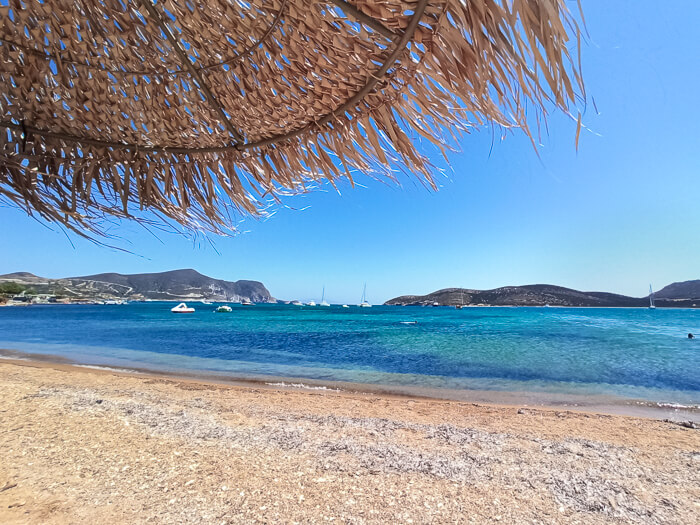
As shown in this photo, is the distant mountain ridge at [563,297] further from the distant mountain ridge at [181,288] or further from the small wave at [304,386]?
the small wave at [304,386]

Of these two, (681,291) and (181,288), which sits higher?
(181,288)

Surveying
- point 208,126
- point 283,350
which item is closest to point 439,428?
point 208,126

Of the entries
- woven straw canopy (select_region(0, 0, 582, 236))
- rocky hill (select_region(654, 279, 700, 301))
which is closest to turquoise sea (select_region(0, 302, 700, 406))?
woven straw canopy (select_region(0, 0, 582, 236))

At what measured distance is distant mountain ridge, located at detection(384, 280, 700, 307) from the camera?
84.8 m

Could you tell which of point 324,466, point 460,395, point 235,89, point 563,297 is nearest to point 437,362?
point 460,395

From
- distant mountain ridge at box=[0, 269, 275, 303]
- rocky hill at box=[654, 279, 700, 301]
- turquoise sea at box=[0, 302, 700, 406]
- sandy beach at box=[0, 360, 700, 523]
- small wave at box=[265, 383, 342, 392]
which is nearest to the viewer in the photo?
sandy beach at box=[0, 360, 700, 523]

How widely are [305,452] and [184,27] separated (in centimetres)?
373

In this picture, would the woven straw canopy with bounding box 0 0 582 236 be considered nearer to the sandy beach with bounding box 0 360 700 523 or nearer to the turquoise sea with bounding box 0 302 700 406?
the sandy beach with bounding box 0 360 700 523

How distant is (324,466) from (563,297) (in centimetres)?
9746

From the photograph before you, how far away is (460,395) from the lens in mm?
8242

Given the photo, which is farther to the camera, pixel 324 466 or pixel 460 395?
pixel 460 395

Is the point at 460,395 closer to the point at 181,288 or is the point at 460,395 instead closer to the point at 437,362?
the point at 437,362

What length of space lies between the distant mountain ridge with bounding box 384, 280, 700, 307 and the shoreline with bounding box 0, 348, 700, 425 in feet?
290

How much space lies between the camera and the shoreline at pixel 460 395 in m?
7.10
